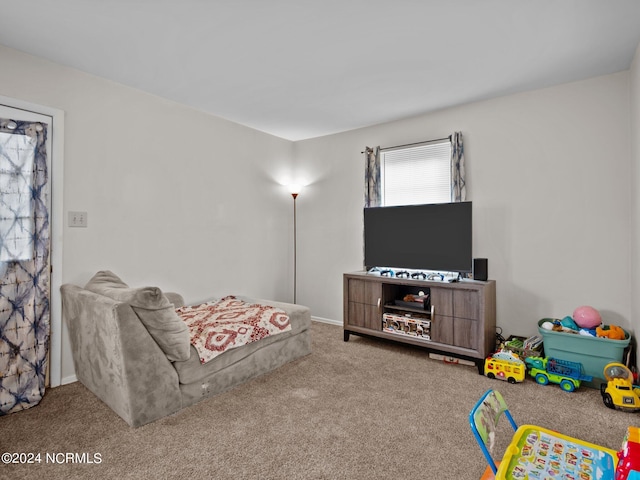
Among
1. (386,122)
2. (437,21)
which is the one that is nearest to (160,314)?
(437,21)

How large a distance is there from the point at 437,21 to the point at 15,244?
3.32 metres

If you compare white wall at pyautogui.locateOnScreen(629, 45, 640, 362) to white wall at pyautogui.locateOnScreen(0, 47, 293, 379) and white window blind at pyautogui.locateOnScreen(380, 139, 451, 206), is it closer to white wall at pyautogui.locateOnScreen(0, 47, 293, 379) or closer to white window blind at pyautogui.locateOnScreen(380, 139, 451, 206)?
white window blind at pyautogui.locateOnScreen(380, 139, 451, 206)

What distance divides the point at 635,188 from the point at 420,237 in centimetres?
173

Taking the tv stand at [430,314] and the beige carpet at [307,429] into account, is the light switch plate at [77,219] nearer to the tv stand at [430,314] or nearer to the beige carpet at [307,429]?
the beige carpet at [307,429]

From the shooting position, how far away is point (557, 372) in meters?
2.74

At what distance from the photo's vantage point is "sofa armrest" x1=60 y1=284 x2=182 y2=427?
6.84ft

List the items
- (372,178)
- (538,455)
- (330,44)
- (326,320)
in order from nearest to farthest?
(538,455)
(330,44)
(372,178)
(326,320)

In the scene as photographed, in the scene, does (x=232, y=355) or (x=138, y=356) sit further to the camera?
(x=232, y=355)

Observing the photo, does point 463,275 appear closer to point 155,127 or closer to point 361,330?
point 361,330

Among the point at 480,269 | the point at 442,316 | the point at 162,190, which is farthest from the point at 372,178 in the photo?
the point at 162,190

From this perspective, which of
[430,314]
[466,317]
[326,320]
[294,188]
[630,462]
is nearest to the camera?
[630,462]

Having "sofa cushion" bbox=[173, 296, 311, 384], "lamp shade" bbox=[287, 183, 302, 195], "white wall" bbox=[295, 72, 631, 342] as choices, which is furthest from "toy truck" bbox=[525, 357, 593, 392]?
"lamp shade" bbox=[287, 183, 302, 195]

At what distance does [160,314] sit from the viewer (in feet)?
7.22

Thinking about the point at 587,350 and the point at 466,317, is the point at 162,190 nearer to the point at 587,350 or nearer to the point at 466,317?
the point at 466,317
